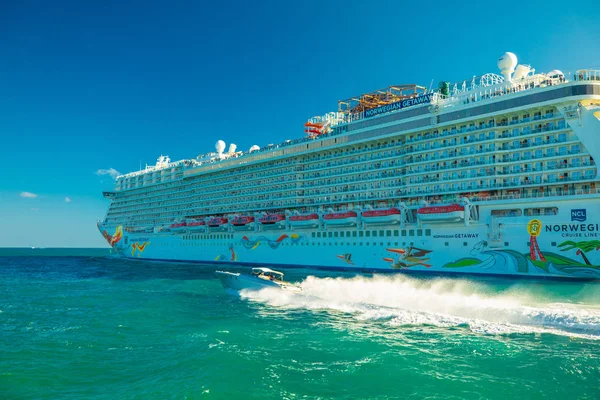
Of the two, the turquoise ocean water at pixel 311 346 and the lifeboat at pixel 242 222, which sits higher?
the lifeboat at pixel 242 222

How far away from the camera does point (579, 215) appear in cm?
3734

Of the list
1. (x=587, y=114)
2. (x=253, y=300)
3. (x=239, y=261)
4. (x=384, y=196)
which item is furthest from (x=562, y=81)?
(x=239, y=261)

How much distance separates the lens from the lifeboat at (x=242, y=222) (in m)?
68.2

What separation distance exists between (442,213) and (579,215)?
11.7 meters

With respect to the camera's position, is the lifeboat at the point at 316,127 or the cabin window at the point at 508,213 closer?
the cabin window at the point at 508,213

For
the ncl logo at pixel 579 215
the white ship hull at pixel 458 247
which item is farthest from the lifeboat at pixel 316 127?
the ncl logo at pixel 579 215

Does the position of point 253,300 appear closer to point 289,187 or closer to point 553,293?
point 553,293

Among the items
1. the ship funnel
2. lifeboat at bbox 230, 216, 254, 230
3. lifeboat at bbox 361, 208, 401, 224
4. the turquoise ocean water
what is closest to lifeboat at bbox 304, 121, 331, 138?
lifeboat at bbox 230, 216, 254, 230

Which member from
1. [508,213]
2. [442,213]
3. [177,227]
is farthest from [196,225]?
[508,213]

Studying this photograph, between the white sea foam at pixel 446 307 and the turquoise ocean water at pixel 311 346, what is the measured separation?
0.09 m

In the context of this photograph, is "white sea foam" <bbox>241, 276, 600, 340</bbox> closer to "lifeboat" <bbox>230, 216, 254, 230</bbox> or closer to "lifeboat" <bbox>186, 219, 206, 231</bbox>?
"lifeboat" <bbox>230, 216, 254, 230</bbox>

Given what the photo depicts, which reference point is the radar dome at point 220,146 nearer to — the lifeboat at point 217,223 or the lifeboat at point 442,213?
the lifeboat at point 217,223

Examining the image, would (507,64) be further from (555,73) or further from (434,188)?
(434,188)

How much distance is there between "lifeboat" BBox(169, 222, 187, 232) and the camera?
8031 centimetres
